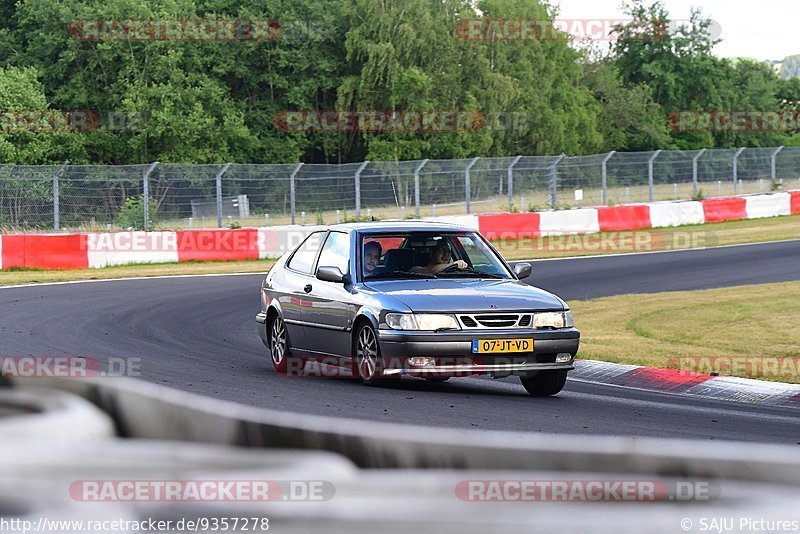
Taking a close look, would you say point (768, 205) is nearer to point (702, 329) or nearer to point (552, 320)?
point (702, 329)

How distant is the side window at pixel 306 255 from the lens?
11508mm

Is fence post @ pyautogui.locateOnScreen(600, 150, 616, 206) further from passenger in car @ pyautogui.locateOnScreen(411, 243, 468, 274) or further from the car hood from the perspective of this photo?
the car hood

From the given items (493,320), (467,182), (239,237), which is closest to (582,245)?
(467,182)

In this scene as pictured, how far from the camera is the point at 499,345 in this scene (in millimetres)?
9492

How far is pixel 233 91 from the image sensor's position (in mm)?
68500

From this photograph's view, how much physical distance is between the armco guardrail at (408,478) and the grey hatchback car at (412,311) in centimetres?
572

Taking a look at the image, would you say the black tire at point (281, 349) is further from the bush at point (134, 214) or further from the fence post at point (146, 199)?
the bush at point (134, 214)

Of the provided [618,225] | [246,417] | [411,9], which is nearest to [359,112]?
[411,9]

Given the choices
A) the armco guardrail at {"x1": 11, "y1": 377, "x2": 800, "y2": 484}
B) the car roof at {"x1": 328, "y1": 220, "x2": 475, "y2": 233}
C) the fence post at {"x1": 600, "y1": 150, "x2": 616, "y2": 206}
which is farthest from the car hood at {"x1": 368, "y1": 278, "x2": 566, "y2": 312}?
the fence post at {"x1": 600, "y1": 150, "x2": 616, "y2": 206}

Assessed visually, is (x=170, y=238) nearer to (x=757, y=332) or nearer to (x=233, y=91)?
(x=757, y=332)

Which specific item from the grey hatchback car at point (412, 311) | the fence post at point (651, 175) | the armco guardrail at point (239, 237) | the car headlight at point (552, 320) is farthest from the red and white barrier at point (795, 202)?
the car headlight at point (552, 320)

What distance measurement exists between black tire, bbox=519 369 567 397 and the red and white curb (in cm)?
121

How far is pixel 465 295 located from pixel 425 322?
45 cm

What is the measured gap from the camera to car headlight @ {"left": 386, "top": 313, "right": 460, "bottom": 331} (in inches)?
375
